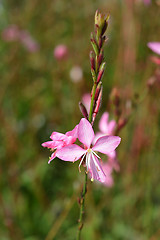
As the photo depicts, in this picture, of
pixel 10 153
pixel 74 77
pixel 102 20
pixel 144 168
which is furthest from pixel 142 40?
pixel 102 20

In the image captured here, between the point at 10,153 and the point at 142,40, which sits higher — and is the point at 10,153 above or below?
below

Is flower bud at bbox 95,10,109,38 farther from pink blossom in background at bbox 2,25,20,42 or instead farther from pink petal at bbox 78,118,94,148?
pink blossom in background at bbox 2,25,20,42

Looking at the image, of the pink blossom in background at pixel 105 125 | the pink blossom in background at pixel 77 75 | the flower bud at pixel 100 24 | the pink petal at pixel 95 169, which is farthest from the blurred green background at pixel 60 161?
the flower bud at pixel 100 24

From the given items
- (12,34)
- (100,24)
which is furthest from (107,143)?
(12,34)

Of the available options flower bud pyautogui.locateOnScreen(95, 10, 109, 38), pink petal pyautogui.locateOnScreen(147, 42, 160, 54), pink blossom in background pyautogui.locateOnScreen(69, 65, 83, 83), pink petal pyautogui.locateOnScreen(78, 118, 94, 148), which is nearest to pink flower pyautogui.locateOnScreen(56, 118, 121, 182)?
pink petal pyautogui.locateOnScreen(78, 118, 94, 148)

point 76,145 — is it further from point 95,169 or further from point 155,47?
point 155,47

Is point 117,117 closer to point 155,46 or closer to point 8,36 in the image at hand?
point 155,46

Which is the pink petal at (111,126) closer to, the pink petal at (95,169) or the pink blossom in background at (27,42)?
the pink petal at (95,169)
